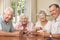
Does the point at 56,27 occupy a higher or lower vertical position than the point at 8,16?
lower

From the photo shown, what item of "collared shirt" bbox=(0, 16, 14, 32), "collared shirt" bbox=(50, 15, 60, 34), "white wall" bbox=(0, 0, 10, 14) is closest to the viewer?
"collared shirt" bbox=(0, 16, 14, 32)

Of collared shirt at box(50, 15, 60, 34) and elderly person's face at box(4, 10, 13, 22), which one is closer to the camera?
elderly person's face at box(4, 10, 13, 22)

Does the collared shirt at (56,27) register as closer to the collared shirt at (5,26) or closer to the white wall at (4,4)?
the collared shirt at (5,26)

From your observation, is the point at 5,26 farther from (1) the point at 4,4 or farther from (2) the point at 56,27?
(1) the point at 4,4

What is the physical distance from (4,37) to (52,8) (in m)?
0.87

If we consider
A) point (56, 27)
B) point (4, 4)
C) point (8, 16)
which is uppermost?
point (4, 4)

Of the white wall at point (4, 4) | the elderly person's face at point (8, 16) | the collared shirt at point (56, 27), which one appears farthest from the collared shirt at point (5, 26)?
the white wall at point (4, 4)

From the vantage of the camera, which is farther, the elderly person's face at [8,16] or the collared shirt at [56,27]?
the collared shirt at [56,27]

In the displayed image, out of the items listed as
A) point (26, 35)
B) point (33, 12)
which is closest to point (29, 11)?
point (33, 12)

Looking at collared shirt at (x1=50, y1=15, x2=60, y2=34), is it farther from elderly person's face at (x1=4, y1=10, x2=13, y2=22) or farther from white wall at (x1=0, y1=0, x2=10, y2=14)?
white wall at (x1=0, y1=0, x2=10, y2=14)

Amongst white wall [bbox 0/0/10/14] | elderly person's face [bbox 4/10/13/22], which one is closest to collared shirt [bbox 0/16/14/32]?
elderly person's face [bbox 4/10/13/22]

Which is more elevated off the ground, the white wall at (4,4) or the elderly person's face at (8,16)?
the white wall at (4,4)

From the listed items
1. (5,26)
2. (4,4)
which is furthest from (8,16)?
(4,4)

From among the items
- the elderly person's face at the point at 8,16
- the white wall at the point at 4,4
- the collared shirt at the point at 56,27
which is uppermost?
the white wall at the point at 4,4
